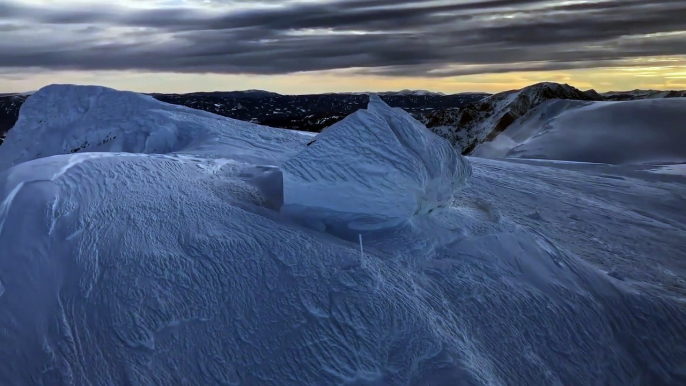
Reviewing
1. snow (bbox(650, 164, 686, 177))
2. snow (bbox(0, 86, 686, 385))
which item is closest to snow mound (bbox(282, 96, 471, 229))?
snow (bbox(0, 86, 686, 385))

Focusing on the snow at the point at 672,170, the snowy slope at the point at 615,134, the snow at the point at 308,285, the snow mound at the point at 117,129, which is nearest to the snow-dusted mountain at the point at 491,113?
the snowy slope at the point at 615,134

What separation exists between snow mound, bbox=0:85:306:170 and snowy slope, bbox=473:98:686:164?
35.9 feet

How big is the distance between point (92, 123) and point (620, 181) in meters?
9.38

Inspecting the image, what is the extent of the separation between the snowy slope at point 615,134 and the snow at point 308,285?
36.1 ft

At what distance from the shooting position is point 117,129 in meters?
9.61

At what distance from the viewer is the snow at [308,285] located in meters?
3.88

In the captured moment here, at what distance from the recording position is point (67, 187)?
16.6 feet

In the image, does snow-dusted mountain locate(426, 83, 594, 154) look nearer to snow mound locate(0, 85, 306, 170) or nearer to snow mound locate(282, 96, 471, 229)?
snow mound locate(0, 85, 306, 170)

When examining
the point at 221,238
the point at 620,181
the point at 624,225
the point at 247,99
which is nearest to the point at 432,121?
the point at 620,181

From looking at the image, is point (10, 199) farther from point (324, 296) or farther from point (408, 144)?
point (408, 144)

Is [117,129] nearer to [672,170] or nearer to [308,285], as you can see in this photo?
[308,285]

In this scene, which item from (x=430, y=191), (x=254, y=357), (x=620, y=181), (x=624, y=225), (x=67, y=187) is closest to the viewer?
(x=254, y=357)

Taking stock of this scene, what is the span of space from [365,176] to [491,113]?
27250 mm

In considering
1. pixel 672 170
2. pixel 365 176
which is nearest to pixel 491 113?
pixel 672 170
